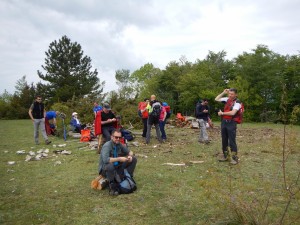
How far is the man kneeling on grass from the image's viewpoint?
5547 millimetres

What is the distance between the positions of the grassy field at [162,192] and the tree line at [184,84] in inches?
376

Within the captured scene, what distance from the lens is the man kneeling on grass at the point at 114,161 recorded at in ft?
→ 18.2

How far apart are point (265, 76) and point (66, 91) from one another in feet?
79.5

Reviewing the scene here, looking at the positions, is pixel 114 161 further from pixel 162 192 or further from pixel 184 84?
pixel 184 84

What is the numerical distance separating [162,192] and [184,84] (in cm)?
2951

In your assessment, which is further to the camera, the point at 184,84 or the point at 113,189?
the point at 184,84

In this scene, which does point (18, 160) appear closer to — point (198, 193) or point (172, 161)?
point (172, 161)

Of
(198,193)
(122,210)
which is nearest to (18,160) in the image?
(122,210)

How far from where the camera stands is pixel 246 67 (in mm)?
30078

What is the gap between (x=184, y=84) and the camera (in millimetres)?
34469

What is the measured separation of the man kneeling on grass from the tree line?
37.2ft

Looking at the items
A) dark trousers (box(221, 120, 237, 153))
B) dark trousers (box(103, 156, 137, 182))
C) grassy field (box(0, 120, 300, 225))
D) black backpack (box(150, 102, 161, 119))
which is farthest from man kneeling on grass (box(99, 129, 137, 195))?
black backpack (box(150, 102, 161, 119))

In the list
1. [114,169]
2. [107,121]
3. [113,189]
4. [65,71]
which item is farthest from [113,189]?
[65,71]

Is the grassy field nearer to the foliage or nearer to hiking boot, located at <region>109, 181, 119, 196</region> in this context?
hiking boot, located at <region>109, 181, 119, 196</region>
